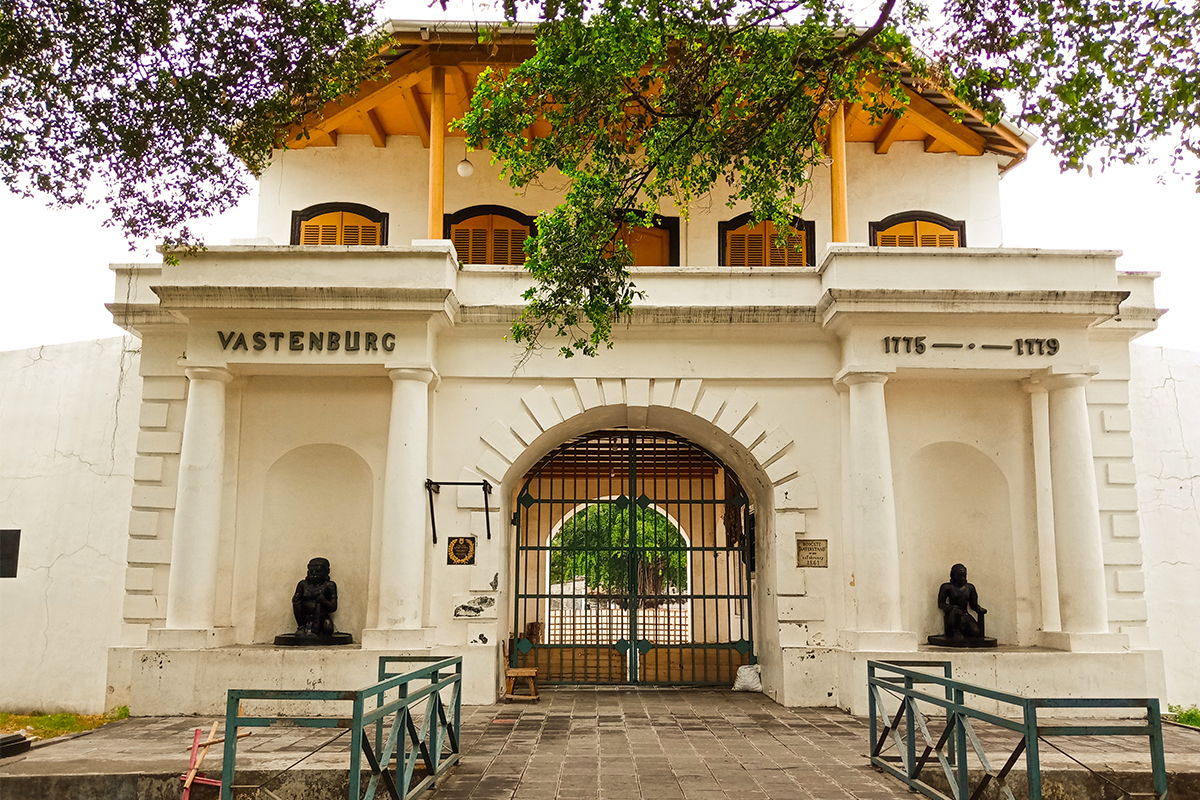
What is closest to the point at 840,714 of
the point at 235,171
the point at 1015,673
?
the point at 1015,673

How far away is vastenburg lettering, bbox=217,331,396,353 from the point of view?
11.4 m

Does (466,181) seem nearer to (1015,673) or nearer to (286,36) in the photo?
(286,36)

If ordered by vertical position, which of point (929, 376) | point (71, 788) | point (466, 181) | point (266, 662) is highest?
point (466, 181)

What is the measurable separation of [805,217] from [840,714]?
7.24 m

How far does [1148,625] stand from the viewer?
1207 centimetres

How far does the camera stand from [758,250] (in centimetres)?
1442

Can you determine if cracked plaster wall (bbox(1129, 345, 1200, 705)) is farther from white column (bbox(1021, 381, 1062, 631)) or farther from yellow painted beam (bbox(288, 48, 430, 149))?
yellow painted beam (bbox(288, 48, 430, 149))

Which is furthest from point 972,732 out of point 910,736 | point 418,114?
point 418,114

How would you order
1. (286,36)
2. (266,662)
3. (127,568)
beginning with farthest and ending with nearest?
(127,568), (266,662), (286,36)

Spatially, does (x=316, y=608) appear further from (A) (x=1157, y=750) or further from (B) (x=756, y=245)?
(A) (x=1157, y=750)

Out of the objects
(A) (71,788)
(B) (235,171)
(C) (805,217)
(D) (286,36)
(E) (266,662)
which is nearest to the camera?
(A) (71,788)

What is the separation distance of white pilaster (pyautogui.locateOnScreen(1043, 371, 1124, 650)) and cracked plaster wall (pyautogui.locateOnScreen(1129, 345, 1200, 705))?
1.34 m

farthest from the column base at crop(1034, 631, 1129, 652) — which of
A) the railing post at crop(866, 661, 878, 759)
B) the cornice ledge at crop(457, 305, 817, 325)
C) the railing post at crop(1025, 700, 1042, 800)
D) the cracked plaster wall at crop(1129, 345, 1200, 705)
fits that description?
the railing post at crop(1025, 700, 1042, 800)

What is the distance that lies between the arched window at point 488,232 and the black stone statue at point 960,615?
7.55 m
